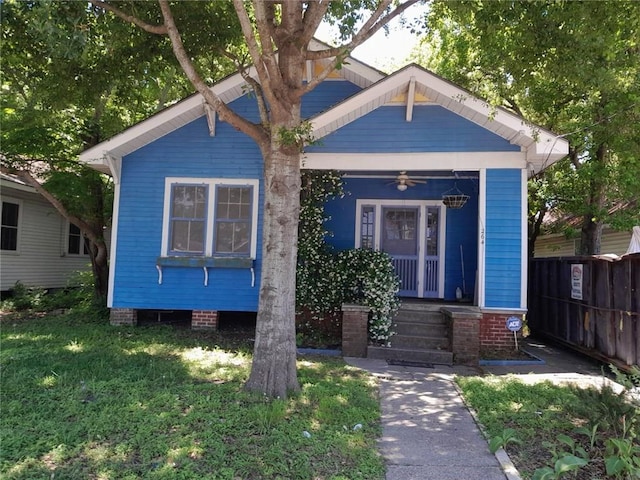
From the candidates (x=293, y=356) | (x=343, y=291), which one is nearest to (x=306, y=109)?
(x=343, y=291)

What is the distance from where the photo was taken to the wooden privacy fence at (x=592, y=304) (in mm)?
6691

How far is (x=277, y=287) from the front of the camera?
5.18 m

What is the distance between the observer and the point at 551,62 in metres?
6.77

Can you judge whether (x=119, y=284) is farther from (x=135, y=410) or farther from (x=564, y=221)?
(x=564, y=221)

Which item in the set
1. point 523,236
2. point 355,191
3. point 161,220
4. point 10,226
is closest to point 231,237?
point 161,220

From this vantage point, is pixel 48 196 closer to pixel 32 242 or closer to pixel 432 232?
pixel 32 242

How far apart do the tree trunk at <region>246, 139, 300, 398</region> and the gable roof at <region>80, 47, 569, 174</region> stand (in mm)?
2688

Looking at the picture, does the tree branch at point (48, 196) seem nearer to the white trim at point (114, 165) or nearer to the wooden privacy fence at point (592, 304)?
the white trim at point (114, 165)

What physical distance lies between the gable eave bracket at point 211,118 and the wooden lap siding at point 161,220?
0.33 ft

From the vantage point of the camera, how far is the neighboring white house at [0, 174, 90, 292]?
12906 millimetres

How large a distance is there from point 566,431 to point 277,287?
3225 millimetres

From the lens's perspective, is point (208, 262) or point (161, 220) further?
point (161, 220)

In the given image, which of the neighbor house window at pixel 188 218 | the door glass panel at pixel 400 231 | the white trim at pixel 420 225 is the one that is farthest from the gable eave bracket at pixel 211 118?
the door glass panel at pixel 400 231

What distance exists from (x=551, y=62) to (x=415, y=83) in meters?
2.29
